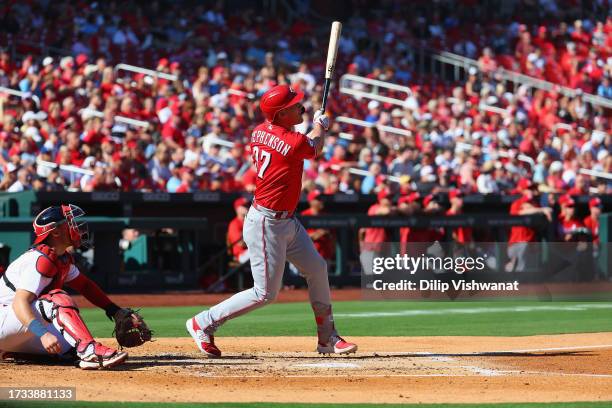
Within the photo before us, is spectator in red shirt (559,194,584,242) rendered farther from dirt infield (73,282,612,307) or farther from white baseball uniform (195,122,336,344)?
white baseball uniform (195,122,336,344)

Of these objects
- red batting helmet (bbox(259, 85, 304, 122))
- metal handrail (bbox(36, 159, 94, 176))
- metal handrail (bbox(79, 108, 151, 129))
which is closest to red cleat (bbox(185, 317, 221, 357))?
red batting helmet (bbox(259, 85, 304, 122))

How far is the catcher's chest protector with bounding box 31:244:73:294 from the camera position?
760 centimetres

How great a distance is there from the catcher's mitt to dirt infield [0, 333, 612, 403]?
18 centimetres

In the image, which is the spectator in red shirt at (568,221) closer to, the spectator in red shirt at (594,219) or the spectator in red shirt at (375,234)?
the spectator in red shirt at (594,219)

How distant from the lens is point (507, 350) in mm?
9492

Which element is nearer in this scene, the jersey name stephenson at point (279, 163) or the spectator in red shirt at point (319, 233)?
the jersey name stephenson at point (279, 163)

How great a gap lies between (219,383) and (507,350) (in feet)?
10.3

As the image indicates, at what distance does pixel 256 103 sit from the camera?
842 inches

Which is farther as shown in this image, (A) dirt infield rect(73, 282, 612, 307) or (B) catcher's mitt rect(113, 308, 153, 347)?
(A) dirt infield rect(73, 282, 612, 307)

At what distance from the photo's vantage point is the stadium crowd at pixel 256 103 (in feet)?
59.5

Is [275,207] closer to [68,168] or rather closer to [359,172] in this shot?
[68,168]

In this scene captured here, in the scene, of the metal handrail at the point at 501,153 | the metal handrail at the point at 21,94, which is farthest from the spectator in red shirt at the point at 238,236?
the metal handrail at the point at 501,153

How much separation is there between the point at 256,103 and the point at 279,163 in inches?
520

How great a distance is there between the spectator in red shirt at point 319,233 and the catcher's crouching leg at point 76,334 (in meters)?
9.73
